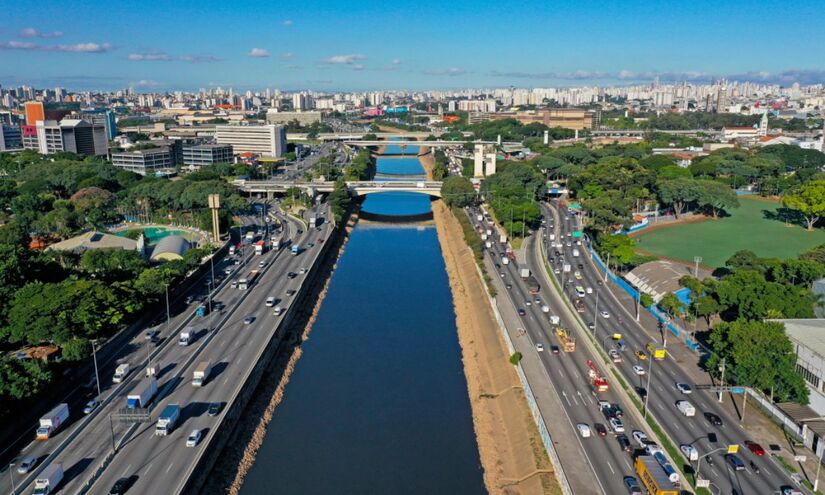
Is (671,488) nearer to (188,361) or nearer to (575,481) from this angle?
(575,481)

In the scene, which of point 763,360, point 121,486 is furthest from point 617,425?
point 121,486

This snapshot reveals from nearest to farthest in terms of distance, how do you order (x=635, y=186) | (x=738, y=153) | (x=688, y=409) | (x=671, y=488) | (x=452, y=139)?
(x=671, y=488)
(x=688, y=409)
(x=635, y=186)
(x=738, y=153)
(x=452, y=139)

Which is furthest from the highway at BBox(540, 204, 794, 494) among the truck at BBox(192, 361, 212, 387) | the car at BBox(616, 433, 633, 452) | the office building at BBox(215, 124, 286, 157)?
the office building at BBox(215, 124, 286, 157)

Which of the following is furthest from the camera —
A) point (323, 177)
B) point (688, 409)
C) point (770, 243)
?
point (323, 177)

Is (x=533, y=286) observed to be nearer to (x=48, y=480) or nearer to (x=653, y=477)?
(x=653, y=477)

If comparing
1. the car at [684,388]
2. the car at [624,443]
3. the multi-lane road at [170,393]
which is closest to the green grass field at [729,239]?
the car at [684,388]

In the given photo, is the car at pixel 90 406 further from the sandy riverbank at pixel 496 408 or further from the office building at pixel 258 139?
the office building at pixel 258 139

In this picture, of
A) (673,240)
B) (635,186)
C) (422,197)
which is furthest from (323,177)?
(673,240)
